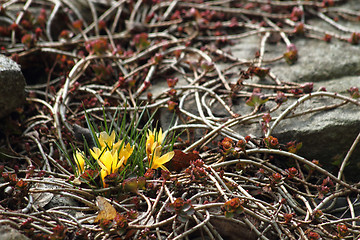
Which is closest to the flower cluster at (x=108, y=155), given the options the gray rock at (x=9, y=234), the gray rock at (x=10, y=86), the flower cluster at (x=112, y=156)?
the flower cluster at (x=112, y=156)

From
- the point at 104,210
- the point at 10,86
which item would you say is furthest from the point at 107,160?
the point at 10,86

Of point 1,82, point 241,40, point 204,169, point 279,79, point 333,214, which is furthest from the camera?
point 241,40

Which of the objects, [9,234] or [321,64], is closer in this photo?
[9,234]

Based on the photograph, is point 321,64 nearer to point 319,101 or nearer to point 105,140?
point 319,101

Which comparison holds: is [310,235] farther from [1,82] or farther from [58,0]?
[58,0]

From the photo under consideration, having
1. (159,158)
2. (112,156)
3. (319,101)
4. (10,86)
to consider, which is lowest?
(319,101)

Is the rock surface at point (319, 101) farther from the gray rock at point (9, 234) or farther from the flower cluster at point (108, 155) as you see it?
the gray rock at point (9, 234)

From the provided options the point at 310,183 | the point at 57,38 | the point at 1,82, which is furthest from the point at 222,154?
the point at 57,38
